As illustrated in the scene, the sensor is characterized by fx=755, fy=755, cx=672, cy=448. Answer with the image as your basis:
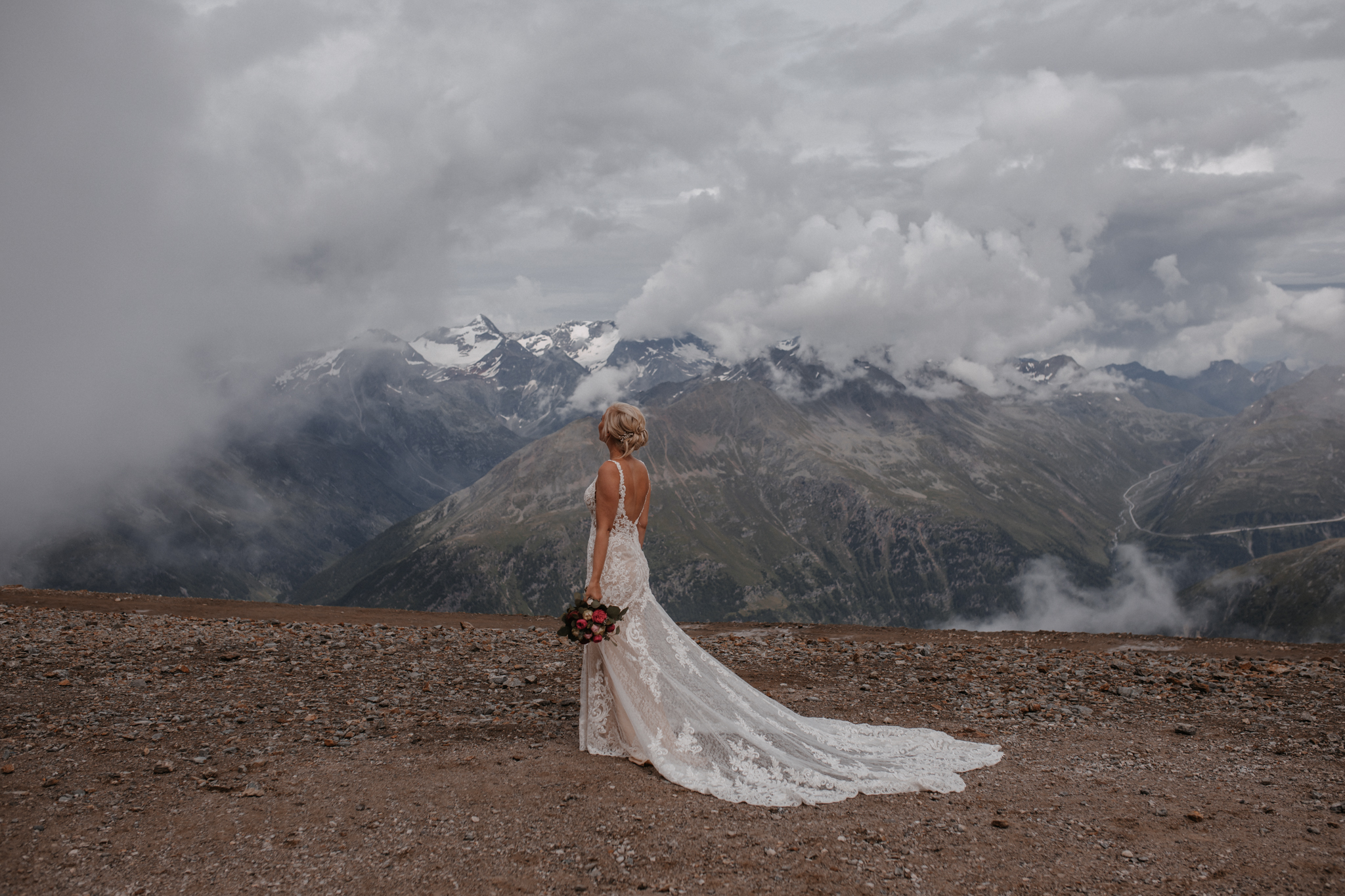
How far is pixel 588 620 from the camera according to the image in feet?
39.7

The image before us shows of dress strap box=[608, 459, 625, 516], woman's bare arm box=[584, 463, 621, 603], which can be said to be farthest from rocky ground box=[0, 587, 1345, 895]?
dress strap box=[608, 459, 625, 516]

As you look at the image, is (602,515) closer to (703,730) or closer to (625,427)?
(625,427)

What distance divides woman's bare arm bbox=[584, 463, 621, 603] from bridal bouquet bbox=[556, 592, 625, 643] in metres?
0.22

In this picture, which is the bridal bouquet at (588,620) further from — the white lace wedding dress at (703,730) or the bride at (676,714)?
the white lace wedding dress at (703,730)

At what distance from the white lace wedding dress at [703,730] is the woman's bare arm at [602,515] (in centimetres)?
14

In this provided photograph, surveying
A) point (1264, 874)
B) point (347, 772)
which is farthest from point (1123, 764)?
point (347, 772)

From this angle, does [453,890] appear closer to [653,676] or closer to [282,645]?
[653,676]

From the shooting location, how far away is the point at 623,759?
12.2 metres

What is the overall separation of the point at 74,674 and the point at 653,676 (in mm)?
13140

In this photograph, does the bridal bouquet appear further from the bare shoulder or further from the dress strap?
the bare shoulder

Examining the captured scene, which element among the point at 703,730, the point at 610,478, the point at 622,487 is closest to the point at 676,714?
the point at 703,730

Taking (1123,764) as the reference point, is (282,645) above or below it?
above

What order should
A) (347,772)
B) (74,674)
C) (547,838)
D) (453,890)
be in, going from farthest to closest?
(74,674)
(347,772)
(547,838)
(453,890)

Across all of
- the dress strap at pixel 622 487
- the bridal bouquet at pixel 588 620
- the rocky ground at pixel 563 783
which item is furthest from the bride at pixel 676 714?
the rocky ground at pixel 563 783
